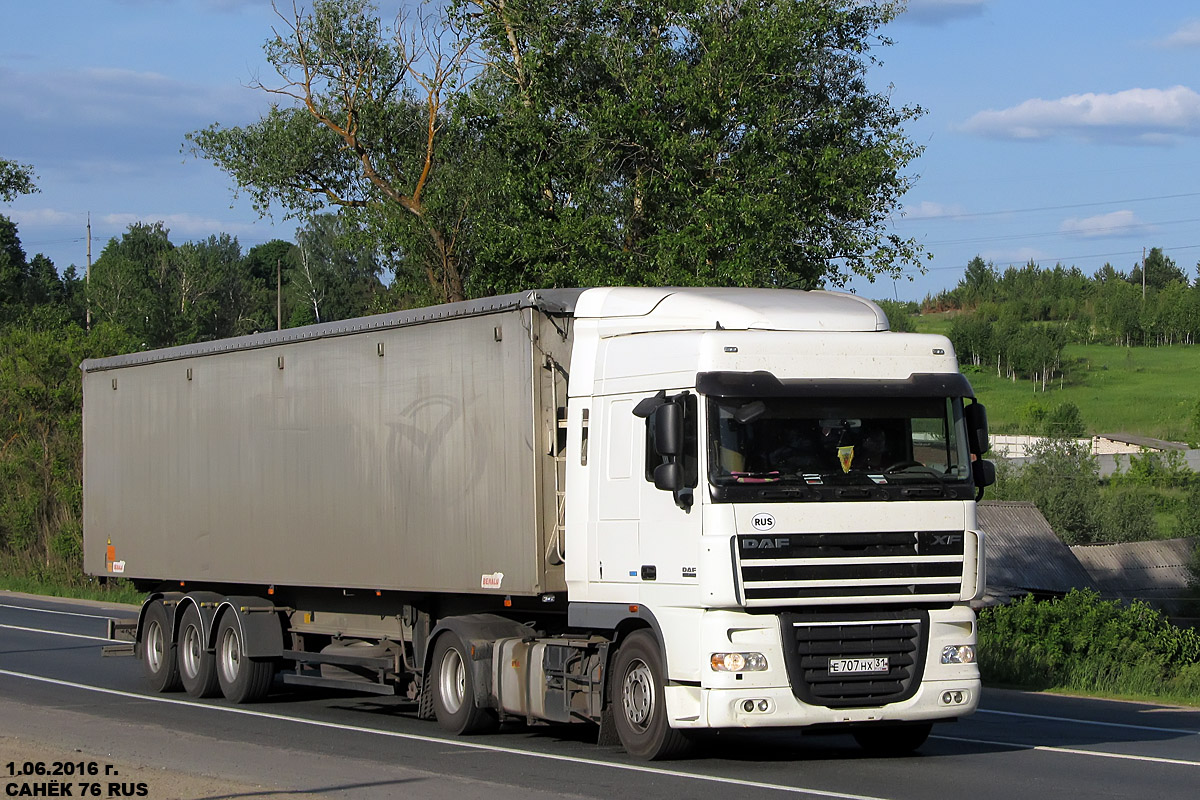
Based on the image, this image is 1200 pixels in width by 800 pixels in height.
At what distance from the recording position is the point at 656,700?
1119 centimetres

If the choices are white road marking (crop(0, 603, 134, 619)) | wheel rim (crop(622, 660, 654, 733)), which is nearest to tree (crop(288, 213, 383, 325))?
white road marking (crop(0, 603, 134, 619))

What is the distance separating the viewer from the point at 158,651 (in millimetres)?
18125

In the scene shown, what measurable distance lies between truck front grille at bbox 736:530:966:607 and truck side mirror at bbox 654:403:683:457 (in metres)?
0.80

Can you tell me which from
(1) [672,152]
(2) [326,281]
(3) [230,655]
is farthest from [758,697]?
(2) [326,281]

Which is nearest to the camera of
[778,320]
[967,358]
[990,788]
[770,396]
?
[990,788]

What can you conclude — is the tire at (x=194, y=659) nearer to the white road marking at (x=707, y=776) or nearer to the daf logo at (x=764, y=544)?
the white road marking at (x=707, y=776)

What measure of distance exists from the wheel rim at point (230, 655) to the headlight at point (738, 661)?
7.68 meters

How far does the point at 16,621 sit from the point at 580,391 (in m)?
20.6

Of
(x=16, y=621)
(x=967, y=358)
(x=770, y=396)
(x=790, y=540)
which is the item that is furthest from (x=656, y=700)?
(x=967, y=358)

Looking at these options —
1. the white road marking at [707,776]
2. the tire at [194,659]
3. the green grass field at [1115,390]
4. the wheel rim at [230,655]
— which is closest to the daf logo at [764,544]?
the white road marking at [707,776]

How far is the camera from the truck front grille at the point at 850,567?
10539 millimetres

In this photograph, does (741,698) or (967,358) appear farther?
(967,358)

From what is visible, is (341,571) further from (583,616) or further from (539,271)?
(539,271)

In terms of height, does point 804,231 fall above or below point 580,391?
above
